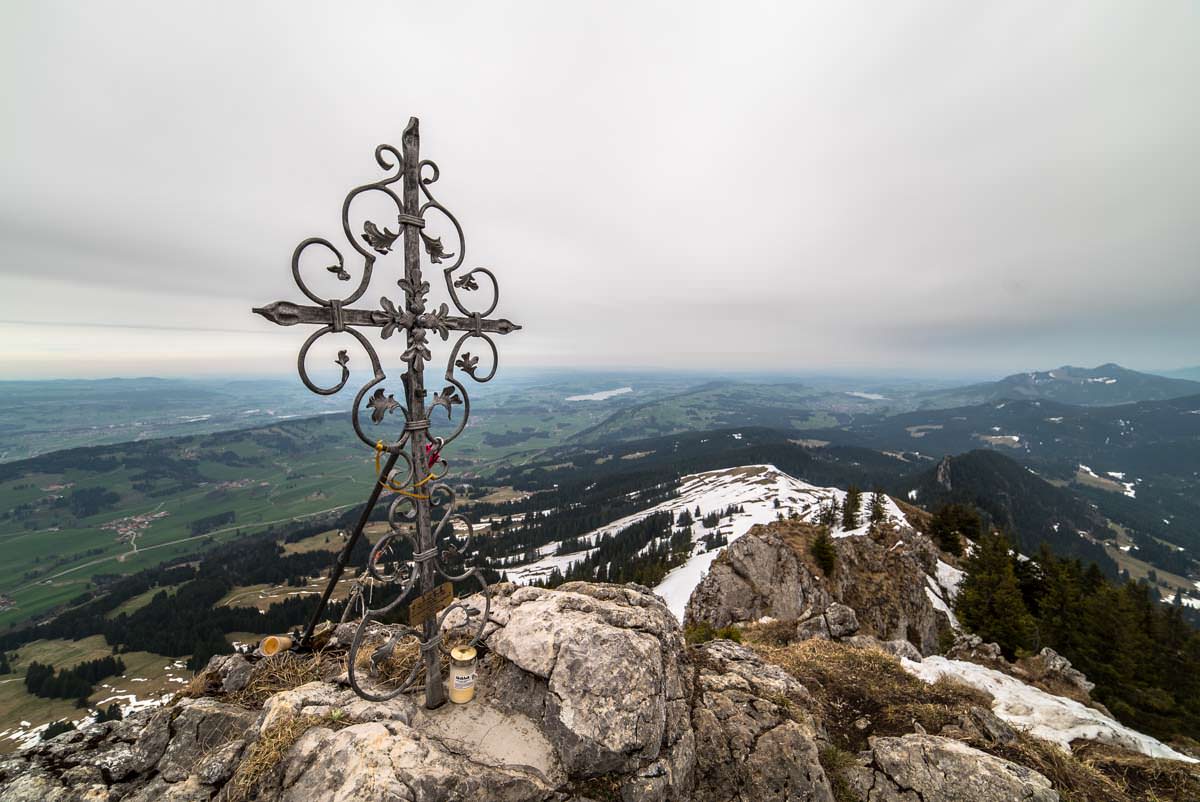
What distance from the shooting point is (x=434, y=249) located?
614 cm

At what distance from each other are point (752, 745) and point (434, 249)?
365 inches

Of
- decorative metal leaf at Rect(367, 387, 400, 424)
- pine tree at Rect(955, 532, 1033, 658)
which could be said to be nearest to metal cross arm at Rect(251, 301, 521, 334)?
decorative metal leaf at Rect(367, 387, 400, 424)

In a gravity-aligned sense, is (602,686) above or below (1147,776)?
above

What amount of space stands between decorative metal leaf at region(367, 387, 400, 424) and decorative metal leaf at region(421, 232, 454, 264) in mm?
2191

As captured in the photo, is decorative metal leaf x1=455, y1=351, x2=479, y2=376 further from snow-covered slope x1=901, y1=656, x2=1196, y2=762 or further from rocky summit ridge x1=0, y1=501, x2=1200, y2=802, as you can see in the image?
snow-covered slope x1=901, y1=656, x2=1196, y2=762

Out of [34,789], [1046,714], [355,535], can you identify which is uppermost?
[355,535]

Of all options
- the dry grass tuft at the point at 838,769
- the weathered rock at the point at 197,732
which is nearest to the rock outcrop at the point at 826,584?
the dry grass tuft at the point at 838,769

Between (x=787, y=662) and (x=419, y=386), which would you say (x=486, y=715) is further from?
(x=787, y=662)

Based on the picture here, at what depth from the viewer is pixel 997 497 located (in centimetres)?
16800

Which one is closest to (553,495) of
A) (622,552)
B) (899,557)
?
(622,552)

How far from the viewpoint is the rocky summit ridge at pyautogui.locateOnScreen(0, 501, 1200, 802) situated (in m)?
4.81

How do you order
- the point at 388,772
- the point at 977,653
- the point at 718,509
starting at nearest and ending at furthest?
the point at 388,772 → the point at 977,653 → the point at 718,509

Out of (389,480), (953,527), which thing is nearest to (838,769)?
(389,480)

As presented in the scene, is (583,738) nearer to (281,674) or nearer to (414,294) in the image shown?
(281,674)
